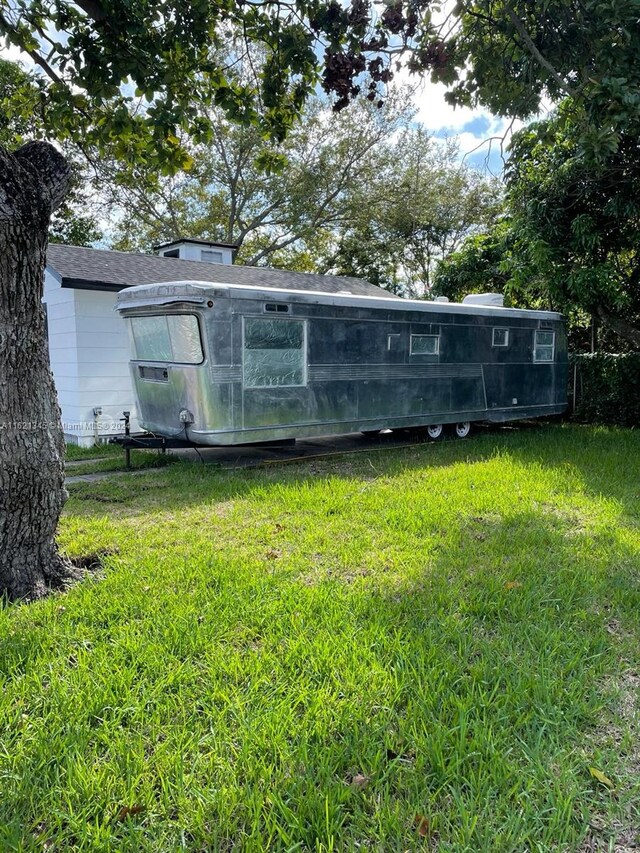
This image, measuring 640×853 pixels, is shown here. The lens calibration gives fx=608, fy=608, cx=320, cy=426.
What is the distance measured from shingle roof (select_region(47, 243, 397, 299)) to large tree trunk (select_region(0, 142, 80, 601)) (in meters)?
6.44

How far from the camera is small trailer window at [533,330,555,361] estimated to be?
39.1ft

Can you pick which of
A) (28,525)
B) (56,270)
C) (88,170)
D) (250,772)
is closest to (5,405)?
(28,525)

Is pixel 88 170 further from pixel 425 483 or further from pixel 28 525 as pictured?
pixel 28 525

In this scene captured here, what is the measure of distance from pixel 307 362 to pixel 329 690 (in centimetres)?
607

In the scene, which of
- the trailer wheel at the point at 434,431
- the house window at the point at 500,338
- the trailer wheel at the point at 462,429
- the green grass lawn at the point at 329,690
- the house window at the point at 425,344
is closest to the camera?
the green grass lawn at the point at 329,690

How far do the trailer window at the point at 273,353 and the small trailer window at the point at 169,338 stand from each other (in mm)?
654

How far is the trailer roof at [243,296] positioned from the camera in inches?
286

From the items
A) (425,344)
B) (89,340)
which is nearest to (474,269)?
(425,344)

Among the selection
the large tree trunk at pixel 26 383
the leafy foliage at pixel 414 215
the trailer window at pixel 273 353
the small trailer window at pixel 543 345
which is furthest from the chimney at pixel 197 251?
the leafy foliage at pixel 414 215

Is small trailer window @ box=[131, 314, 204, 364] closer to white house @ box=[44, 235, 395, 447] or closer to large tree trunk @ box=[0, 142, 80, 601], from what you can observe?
white house @ box=[44, 235, 395, 447]

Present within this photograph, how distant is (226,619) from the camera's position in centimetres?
335

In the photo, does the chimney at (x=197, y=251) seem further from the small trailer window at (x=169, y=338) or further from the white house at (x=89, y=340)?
the small trailer window at (x=169, y=338)

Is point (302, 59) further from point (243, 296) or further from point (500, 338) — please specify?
point (500, 338)

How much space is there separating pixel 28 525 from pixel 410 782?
105 inches
